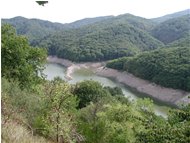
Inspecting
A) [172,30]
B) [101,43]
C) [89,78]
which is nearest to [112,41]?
[101,43]

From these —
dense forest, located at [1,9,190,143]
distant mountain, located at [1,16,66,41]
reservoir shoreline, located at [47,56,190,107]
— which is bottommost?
distant mountain, located at [1,16,66,41]

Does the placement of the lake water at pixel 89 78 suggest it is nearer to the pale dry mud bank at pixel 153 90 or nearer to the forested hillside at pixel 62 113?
the pale dry mud bank at pixel 153 90

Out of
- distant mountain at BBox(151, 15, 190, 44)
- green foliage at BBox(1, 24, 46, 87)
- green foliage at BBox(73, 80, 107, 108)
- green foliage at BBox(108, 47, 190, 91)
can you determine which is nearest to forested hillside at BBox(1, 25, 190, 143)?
green foliage at BBox(1, 24, 46, 87)

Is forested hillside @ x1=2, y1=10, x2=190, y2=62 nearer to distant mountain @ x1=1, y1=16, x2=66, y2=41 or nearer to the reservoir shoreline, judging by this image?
the reservoir shoreline

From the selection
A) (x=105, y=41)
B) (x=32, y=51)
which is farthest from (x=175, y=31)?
(x=32, y=51)

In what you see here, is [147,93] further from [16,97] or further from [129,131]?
[16,97]

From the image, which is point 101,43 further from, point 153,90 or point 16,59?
point 16,59
